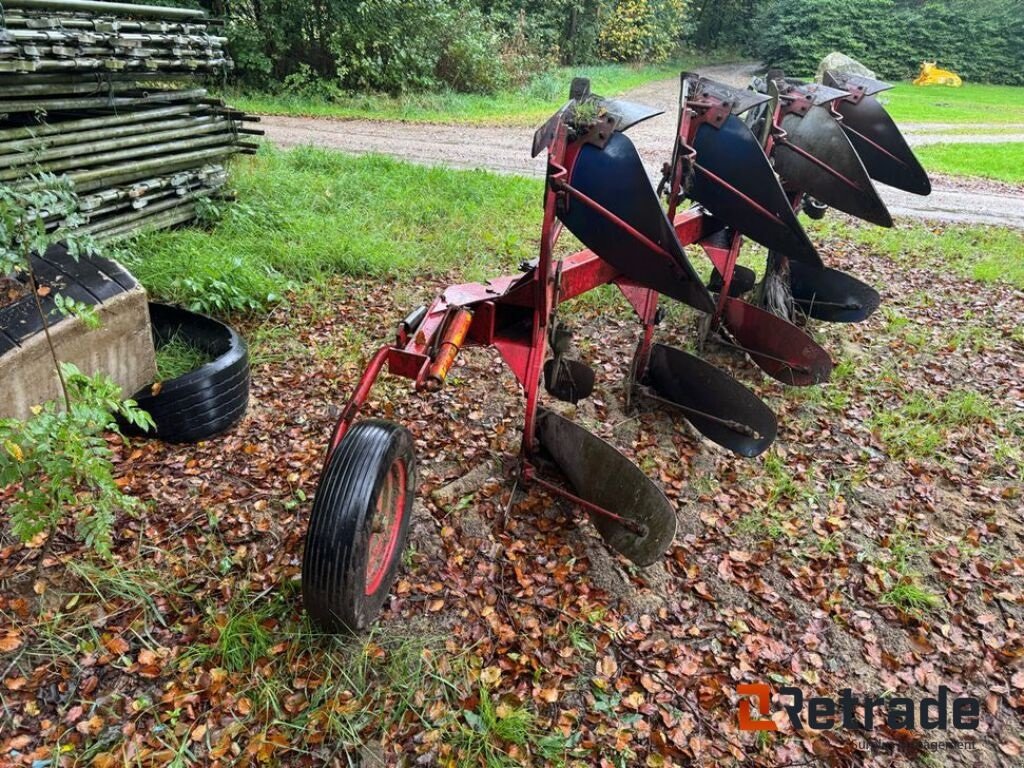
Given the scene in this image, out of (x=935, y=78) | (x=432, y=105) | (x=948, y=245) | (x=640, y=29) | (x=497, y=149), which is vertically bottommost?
(x=948, y=245)

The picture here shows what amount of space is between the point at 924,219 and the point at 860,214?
5737 mm

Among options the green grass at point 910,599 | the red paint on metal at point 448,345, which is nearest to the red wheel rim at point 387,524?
the red paint on metal at point 448,345

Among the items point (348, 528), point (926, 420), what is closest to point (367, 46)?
point (926, 420)

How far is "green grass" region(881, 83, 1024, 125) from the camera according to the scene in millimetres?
17906

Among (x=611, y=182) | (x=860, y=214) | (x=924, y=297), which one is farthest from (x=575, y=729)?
(x=924, y=297)

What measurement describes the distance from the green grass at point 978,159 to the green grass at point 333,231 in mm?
8379

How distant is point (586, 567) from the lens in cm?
312

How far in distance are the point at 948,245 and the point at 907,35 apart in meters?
26.8

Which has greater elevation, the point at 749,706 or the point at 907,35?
the point at 907,35

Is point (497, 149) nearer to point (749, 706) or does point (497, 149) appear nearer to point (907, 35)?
point (749, 706)

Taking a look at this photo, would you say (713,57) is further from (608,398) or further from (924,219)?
(608,398)

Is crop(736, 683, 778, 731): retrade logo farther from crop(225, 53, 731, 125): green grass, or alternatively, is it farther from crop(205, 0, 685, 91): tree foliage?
crop(205, 0, 685, 91): tree foliage

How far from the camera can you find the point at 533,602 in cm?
294

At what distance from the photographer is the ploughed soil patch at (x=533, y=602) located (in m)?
2.39
